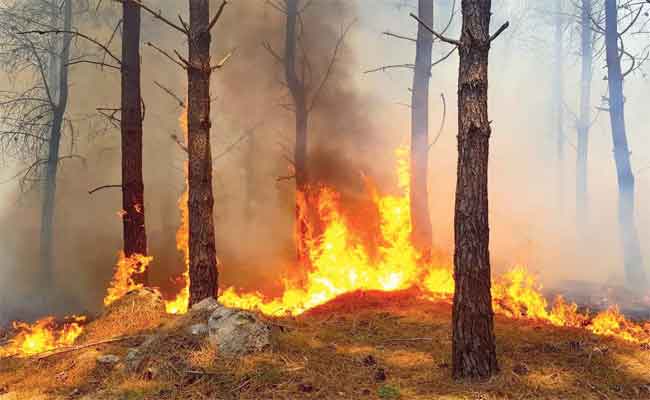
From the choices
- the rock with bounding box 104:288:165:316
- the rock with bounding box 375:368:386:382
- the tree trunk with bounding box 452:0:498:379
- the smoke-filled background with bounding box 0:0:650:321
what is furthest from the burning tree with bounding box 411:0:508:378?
the smoke-filled background with bounding box 0:0:650:321

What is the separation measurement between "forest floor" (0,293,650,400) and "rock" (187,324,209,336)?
0.11 meters

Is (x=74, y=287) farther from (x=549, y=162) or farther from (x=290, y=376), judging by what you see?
(x=549, y=162)

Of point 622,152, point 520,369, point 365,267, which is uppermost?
point 622,152

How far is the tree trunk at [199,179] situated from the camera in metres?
8.01

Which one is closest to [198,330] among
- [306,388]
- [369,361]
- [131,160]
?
[306,388]

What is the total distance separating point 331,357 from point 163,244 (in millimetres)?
15297

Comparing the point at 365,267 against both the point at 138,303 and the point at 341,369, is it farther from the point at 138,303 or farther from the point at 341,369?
the point at 341,369

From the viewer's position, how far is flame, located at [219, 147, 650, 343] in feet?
28.2

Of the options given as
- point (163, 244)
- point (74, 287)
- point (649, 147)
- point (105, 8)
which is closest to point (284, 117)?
point (163, 244)

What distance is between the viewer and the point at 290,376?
5234 mm

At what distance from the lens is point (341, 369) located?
552cm

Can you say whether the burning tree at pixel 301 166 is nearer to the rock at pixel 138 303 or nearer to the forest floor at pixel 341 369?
the rock at pixel 138 303

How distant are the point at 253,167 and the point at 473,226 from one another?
58.5ft

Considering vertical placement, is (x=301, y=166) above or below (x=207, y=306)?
above
